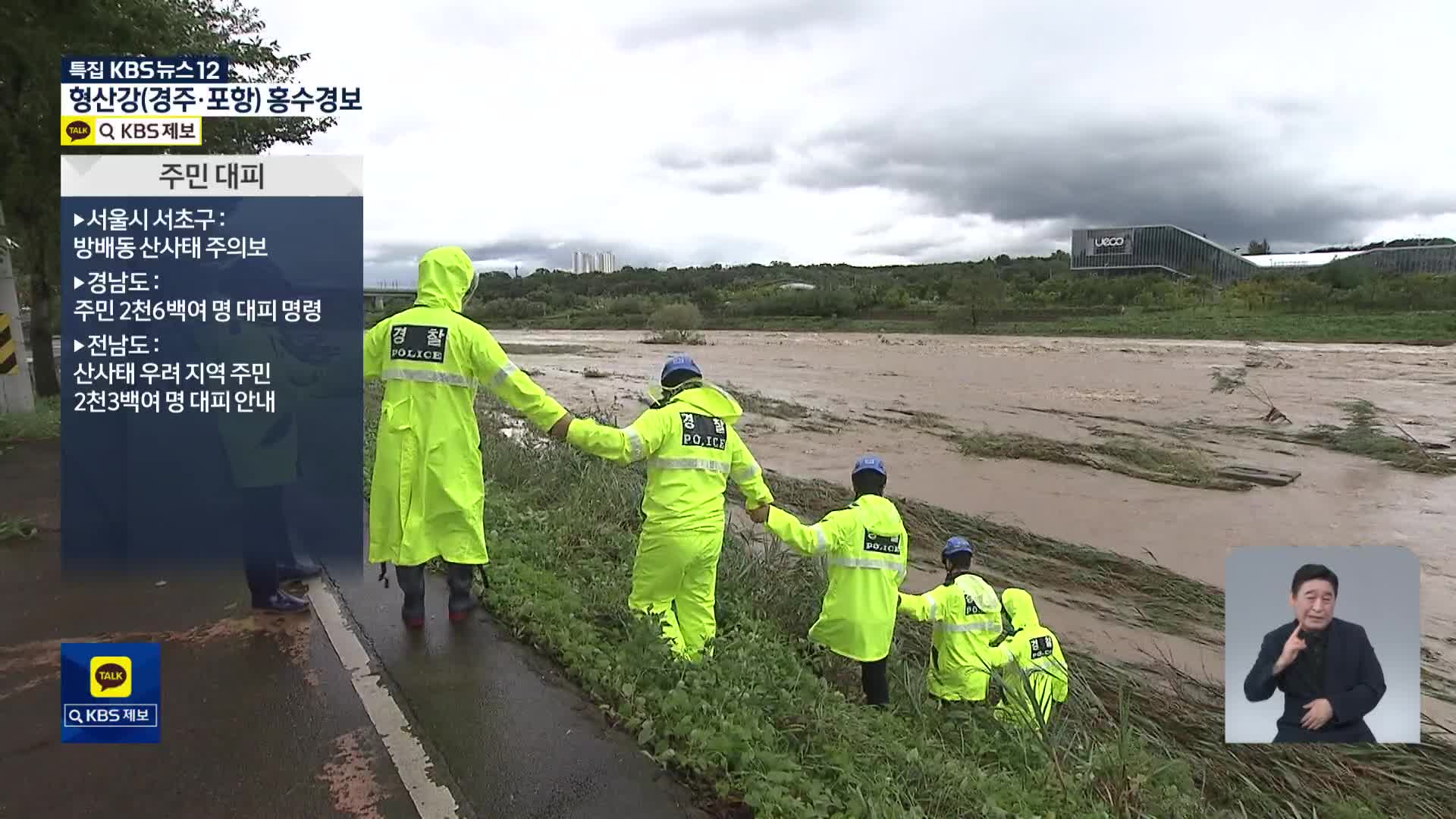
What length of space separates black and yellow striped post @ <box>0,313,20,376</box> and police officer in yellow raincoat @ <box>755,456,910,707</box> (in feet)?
31.1

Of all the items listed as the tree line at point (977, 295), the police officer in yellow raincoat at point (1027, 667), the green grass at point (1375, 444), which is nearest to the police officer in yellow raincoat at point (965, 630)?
the police officer in yellow raincoat at point (1027, 667)

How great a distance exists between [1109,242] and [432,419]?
268ft

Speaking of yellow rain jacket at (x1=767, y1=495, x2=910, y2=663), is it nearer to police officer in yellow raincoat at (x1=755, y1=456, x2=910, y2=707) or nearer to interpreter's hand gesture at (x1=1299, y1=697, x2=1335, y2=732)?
police officer in yellow raincoat at (x1=755, y1=456, x2=910, y2=707)

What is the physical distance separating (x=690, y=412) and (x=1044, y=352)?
3432 cm

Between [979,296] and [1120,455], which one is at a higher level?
[979,296]

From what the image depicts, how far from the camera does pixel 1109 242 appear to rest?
7575 centimetres

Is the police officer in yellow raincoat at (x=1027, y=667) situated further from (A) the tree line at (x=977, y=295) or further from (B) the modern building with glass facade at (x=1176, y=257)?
(B) the modern building with glass facade at (x=1176, y=257)

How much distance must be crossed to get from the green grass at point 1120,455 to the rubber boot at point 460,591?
11203mm

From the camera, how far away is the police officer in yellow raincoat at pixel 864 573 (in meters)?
4.41

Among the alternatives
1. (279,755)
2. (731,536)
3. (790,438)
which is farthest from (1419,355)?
(279,755)

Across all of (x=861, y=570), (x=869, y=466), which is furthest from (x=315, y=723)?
(x=869, y=466)

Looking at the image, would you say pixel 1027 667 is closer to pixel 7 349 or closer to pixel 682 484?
pixel 682 484

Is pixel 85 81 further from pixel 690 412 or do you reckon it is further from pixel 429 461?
pixel 690 412
